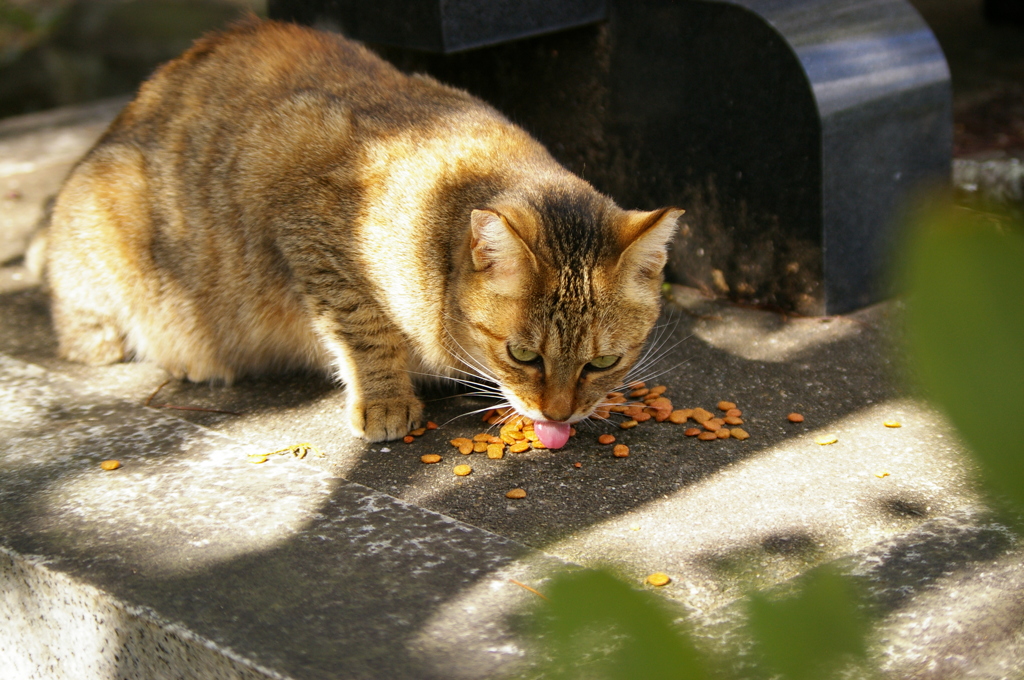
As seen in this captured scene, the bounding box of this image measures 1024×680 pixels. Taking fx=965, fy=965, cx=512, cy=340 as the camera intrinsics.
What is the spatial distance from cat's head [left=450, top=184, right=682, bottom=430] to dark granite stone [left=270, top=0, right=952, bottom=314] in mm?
1054

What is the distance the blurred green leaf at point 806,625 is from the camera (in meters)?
0.46

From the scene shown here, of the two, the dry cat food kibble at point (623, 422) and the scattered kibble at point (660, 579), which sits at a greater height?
the scattered kibble at point (660, 579)

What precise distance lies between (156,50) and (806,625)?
967 cm

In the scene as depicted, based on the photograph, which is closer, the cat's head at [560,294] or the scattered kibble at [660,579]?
the scattered kibble at [660,579]

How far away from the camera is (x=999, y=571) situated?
2.13 meters

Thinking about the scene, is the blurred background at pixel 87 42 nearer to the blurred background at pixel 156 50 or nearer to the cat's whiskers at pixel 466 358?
the blurred background at pixel 156 50

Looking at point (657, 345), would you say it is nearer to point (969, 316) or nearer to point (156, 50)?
point (969, 316)

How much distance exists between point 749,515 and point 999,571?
1.94 ft

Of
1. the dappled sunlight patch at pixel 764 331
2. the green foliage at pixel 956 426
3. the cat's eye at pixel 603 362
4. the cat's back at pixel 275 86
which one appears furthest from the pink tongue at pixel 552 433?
the green foliage at pixel 956 426

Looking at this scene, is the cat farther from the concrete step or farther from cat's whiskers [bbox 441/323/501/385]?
the concrete step

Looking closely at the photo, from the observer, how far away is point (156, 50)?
9.04m

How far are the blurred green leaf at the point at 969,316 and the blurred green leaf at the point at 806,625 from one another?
101 mm

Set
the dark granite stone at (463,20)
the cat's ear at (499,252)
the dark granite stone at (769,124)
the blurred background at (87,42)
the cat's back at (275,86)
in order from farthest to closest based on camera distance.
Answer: the blurred background at (87,42) → the dark granite stone at (463,20) → the dark granite stone at (769,124) → the cat's back at (275,86) → the cat's ear at (499,252)

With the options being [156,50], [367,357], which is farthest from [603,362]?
[156,50]
